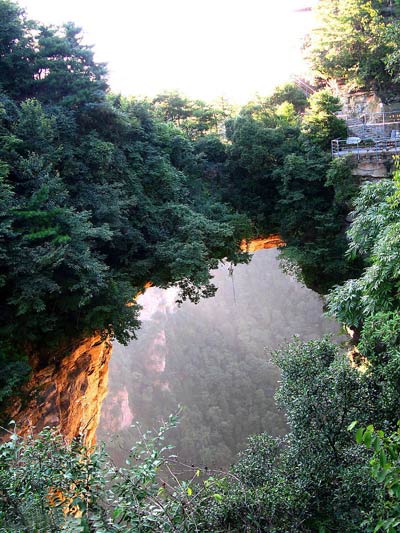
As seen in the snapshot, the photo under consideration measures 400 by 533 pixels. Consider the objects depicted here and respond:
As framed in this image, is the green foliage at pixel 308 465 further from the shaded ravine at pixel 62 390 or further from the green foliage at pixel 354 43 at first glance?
the green foliage at pixel 354 43

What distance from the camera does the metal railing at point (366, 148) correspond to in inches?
390

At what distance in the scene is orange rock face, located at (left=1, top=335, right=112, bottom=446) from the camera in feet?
22.0

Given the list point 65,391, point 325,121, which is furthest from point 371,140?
point 65,391

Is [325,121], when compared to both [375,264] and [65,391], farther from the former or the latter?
[65,391]

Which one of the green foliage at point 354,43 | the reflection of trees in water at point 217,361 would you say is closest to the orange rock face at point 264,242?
the green foliage at point 354,43

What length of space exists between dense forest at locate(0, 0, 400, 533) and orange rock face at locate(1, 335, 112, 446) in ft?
1.81

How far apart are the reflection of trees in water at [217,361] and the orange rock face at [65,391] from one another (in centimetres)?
1519

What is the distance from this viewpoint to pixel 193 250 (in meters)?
8.51

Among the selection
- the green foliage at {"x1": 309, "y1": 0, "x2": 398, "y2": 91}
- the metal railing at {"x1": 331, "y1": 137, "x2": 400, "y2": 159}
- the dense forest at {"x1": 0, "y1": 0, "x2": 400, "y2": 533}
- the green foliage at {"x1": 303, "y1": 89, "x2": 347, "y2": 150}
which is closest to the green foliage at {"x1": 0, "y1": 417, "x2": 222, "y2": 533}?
the dense forest at {"x1": 0, "y1": 0, "x2": 400, "y2": 533}

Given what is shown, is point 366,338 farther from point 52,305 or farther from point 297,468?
point 52,305

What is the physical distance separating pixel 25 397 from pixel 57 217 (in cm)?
313

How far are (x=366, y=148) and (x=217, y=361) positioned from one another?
24680 mm

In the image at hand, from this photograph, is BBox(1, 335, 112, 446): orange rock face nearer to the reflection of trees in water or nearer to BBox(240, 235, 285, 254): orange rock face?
BBox(240, 235, 285, 254): orange rock face

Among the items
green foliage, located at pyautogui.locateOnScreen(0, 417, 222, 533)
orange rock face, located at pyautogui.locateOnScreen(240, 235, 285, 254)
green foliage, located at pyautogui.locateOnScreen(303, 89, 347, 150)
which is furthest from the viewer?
orange rock face, located at pyautogui.locateOnScreen(240, 235, 285, 254)
